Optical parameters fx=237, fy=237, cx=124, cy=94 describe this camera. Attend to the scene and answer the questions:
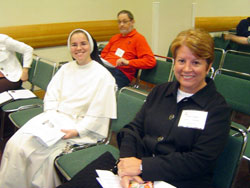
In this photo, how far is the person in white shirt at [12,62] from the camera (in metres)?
3.29

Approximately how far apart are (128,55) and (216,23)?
4.31 m

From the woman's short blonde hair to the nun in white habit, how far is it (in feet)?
3.18

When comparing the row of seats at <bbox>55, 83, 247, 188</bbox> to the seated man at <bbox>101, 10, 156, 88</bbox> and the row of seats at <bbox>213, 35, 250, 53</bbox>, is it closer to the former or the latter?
the seated man at <bbox>101, 10, 156, 88</bbox>

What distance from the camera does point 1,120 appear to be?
124 inches

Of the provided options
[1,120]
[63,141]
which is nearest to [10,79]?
[1,120]

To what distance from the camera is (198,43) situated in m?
1.29

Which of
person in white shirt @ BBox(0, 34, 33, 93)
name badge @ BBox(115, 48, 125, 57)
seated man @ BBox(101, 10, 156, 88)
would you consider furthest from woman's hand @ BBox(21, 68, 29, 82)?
name badge @ BBox(115, 48, 125, 57)

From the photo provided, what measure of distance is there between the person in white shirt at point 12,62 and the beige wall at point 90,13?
63 centimetres

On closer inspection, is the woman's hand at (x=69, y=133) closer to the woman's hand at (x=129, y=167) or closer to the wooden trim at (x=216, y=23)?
the woman's hand at (x=129, y=167)

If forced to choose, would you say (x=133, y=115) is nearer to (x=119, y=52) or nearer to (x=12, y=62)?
(x=119, y=52)

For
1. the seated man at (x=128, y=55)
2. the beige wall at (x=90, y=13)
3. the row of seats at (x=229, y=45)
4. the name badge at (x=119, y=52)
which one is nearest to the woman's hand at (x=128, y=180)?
the seated man at (x=128, y=55)

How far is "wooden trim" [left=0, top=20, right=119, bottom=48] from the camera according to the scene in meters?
3.88

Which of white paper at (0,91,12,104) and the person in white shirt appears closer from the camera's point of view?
white paper at (0,91,12,104)

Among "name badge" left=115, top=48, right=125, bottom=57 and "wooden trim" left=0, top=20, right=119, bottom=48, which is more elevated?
"wooden trim" left=0, top=20, right=119, bottom=48
